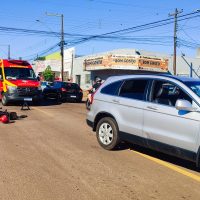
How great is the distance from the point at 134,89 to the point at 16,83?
12.6m

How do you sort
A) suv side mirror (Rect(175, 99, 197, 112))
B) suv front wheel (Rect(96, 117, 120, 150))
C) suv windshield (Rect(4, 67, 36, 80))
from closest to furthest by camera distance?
suv side mirror (Rect(175, 99, 197, 112)), suv front wheel (Rect(96, 117, 120, 150)), suv windshield (Rect(4, 67, 36, 80))

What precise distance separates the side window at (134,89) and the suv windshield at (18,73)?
12.7 meters

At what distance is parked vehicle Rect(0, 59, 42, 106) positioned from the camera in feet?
63.4

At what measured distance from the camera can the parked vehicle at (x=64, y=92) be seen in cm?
2430

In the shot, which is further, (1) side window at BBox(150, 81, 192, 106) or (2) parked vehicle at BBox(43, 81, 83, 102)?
(2) parked vehicle at BBox(43, 81, 83, 102)

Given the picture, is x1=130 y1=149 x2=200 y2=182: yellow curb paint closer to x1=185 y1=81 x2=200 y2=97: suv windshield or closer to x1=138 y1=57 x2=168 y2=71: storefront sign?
x1=185 y1=81 x2=200 y2=97: suv windshield

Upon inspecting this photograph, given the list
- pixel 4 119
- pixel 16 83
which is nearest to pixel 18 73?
pixel 16 83

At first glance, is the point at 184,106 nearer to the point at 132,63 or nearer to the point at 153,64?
the point at 132,63

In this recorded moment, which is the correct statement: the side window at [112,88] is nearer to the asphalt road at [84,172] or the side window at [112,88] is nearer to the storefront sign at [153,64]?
the asphalt road at [84,172]

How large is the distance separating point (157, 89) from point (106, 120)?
1.60 meters

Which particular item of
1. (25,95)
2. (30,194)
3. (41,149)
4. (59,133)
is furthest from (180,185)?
(25,95)

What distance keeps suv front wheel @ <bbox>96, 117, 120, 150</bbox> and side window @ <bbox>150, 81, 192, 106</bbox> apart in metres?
1.29

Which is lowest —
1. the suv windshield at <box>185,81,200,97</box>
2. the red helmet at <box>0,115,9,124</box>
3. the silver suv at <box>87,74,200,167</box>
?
the red helmet at <box>0,115,9,124</box>

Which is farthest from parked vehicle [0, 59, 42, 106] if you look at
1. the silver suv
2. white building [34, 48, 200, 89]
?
white building [34, 48, 200, 89]
